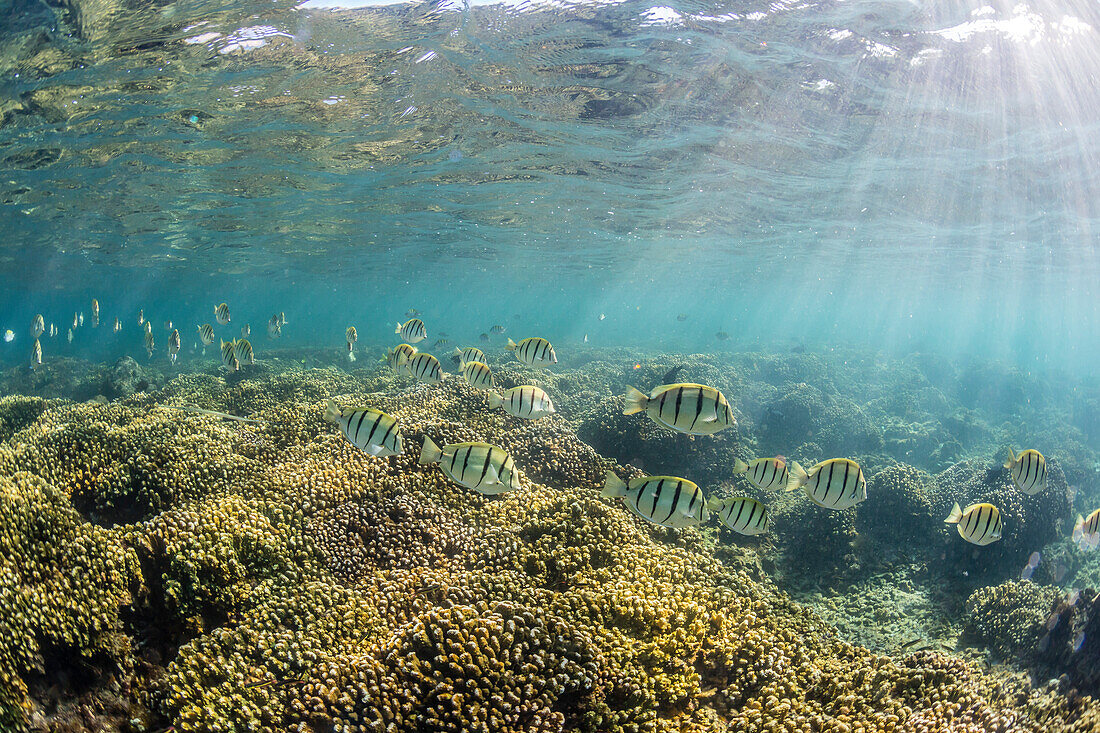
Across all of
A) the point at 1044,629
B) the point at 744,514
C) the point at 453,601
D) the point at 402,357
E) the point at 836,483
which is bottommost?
the point at 1044,629

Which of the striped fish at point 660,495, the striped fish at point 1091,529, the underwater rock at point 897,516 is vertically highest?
the striped fish at point 660,495

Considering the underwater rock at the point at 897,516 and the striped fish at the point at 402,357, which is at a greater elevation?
the striped fish at the point at 402,357

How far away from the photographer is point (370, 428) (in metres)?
5.08

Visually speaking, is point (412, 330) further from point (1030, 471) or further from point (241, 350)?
point (1030, 471)

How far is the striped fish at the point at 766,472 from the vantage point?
6493 millimetres

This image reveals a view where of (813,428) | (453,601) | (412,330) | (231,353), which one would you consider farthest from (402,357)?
(813,428)

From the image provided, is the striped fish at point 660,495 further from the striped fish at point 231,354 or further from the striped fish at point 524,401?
the striped fish at point 231,354

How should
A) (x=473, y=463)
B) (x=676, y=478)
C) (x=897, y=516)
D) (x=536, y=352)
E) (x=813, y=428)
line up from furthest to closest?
1. (x=813, y=428)
2. (x=897, y=516)
3. (x=536, y=352)
4. (x=473, y=463)
5. (x=676, y=478)

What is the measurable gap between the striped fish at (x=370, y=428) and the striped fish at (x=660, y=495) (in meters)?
2.30

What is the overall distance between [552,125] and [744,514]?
15364 millimetres

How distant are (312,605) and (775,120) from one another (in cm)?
1848

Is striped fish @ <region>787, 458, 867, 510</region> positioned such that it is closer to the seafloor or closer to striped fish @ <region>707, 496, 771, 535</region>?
striped fish @ <region>707, 496, 771, 535</region>

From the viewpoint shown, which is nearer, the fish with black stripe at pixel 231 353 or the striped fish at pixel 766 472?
the striped fish at pixel 766 472

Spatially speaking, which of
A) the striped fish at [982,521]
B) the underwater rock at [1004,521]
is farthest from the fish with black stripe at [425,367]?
the underwater rock at [1004,521]
